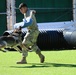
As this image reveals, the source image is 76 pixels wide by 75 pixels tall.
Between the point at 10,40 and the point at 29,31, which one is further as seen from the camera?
the point at 29,31

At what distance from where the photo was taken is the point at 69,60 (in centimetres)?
949

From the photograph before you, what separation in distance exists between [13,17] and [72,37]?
29.2 feet

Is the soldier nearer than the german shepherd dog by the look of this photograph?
Yes

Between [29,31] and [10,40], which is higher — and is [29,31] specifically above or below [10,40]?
above

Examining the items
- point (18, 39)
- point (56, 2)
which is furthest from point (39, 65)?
point (56, 2)

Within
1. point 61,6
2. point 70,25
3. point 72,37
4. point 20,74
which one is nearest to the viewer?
point 20,74

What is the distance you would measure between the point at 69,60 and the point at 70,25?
5.77 metres

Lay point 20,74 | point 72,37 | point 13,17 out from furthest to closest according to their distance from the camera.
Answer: point 13,17, point 72,37, point 20,74

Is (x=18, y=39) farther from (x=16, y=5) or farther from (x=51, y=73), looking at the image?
(x=16, y=5)

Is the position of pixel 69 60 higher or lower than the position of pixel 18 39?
lower

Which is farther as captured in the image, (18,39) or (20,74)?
(18,39)

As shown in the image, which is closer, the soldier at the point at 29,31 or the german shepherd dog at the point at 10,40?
the soldier at the point at 29,31

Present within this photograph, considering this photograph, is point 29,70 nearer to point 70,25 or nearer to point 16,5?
point 70,25

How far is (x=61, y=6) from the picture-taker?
2341 centimetres
